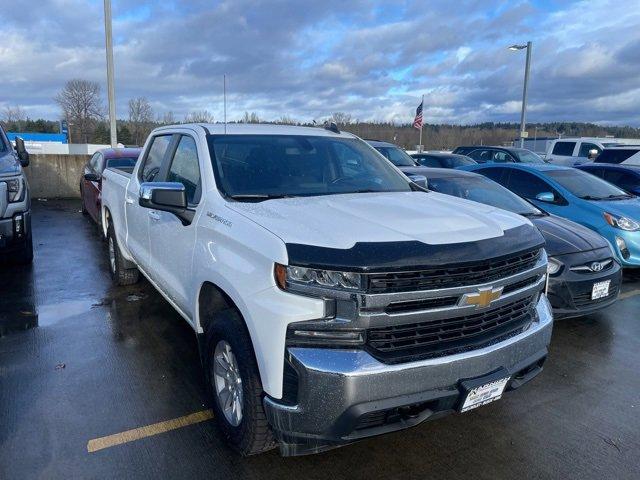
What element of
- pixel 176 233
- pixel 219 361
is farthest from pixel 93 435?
pixel 176 233

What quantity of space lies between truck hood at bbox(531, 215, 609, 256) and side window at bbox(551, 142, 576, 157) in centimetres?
1492

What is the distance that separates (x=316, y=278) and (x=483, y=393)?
1.07 metres

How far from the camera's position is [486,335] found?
2.71 metres

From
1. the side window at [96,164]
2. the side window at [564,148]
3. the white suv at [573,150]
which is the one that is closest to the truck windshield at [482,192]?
the side window at [96,164]

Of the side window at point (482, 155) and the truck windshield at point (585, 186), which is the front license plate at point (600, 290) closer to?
the truck windshield at point (585, 186)

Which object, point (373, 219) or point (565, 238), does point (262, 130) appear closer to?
point (373, 219)

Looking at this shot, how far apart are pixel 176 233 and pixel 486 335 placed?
2237 mm

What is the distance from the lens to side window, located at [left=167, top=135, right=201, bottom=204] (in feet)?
11.7

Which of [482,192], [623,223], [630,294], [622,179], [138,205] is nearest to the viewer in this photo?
[138,205]

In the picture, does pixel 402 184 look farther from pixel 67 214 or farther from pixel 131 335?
pixel 67 214

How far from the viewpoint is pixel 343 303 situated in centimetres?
234

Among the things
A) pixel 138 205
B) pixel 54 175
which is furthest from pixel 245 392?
pixel 54 175

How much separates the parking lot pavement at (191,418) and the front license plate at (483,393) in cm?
50

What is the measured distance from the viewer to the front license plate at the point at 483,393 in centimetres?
252
